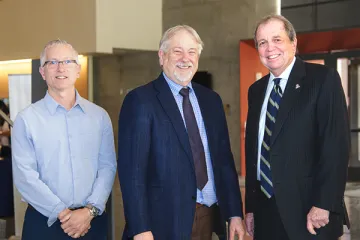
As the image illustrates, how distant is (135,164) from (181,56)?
1.92 ft

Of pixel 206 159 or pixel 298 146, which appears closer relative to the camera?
pixel 298 146

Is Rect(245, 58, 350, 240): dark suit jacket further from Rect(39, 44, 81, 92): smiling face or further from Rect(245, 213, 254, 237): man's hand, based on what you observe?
Rect(39, 44, 81, 92): smiling face

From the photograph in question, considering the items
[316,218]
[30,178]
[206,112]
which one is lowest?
[316,218]

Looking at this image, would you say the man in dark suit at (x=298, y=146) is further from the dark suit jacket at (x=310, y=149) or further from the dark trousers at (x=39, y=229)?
the dark trousers at (x=39, y=229)

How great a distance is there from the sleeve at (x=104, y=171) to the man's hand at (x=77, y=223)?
0.07m

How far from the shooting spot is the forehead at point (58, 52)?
2.93 meters

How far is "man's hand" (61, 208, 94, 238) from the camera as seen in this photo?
113 inches

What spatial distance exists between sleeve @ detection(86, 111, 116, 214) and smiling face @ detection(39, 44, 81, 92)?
12.3 inches

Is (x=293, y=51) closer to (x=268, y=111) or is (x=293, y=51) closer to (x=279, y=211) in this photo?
(x=268, y=111)

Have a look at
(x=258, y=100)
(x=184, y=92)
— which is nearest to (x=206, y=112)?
(x=184, y=92)

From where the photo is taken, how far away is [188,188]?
279 cm

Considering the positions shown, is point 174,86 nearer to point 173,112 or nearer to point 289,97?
point 173,112

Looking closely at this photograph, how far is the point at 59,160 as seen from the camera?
2.89 m

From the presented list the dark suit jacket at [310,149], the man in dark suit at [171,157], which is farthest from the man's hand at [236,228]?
the dark suit jacket at [310,149]
